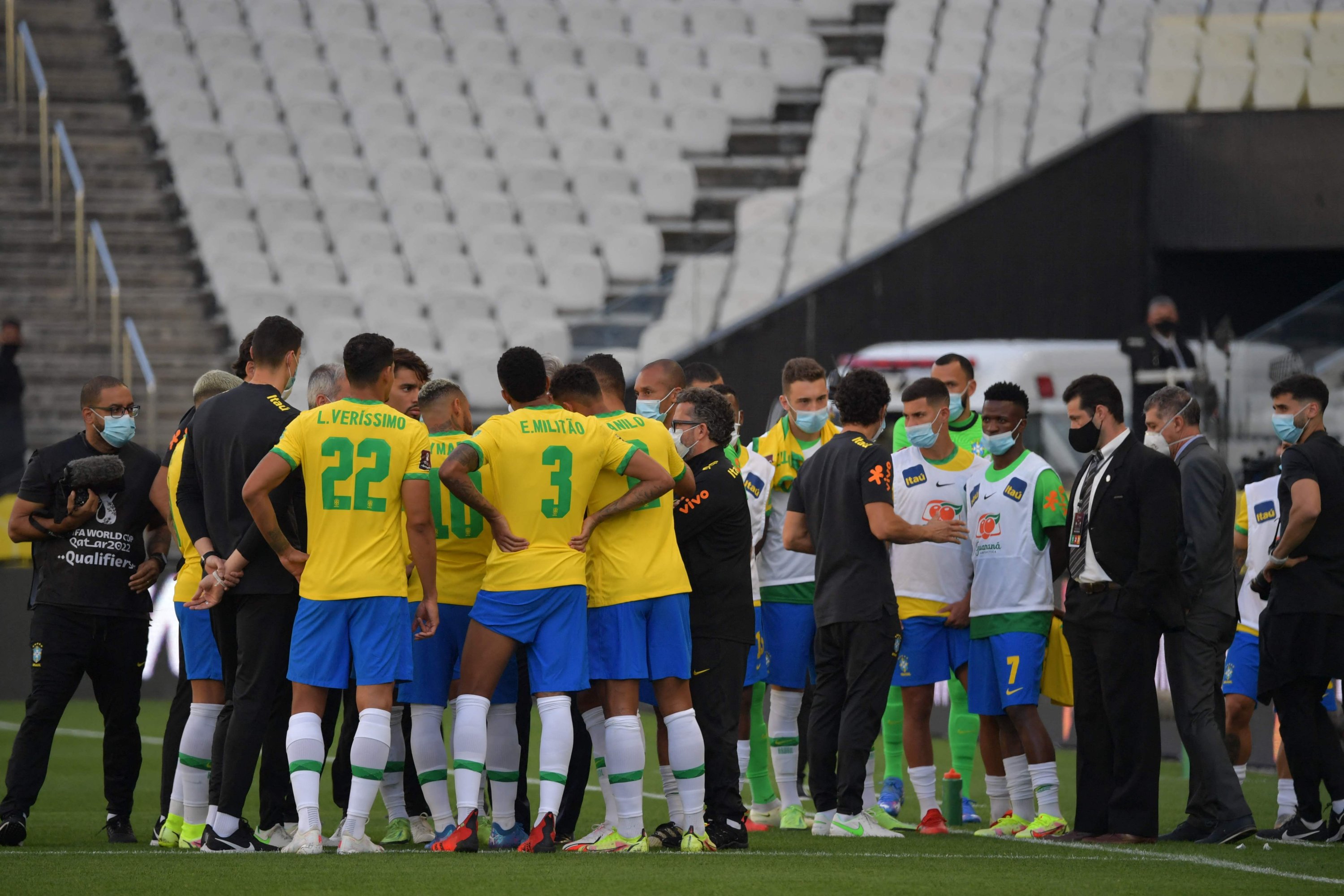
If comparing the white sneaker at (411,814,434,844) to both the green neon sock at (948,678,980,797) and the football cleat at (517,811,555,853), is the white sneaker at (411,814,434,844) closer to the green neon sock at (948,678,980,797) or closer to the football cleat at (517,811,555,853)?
the football cleat at (517,811,555,853)

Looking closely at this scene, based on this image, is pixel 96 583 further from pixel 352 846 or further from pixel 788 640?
pixel 788 640

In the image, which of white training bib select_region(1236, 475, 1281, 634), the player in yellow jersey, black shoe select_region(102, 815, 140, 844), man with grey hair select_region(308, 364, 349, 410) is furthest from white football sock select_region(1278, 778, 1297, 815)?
black shoe select_region(102, 815, 140, 844)

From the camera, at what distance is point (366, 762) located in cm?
690

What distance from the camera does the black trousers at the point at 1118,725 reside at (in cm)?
782

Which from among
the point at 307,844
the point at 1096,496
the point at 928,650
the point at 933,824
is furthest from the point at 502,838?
the point at 1096,496

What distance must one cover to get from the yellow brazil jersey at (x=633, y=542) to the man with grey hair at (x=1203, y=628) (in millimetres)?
2455

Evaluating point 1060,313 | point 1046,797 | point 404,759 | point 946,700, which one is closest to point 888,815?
point 1046,797

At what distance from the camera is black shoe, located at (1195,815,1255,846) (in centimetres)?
783

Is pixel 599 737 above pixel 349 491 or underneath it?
underneath

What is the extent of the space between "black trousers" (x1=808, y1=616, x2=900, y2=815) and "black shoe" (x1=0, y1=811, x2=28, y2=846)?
3635mm

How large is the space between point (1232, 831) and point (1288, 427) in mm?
2024

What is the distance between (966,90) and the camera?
69.3ft

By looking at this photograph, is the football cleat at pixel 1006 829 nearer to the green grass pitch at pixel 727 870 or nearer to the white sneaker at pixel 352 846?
the green grass pitch at pixel 727 870

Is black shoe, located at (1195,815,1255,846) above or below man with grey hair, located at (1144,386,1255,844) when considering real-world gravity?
below
